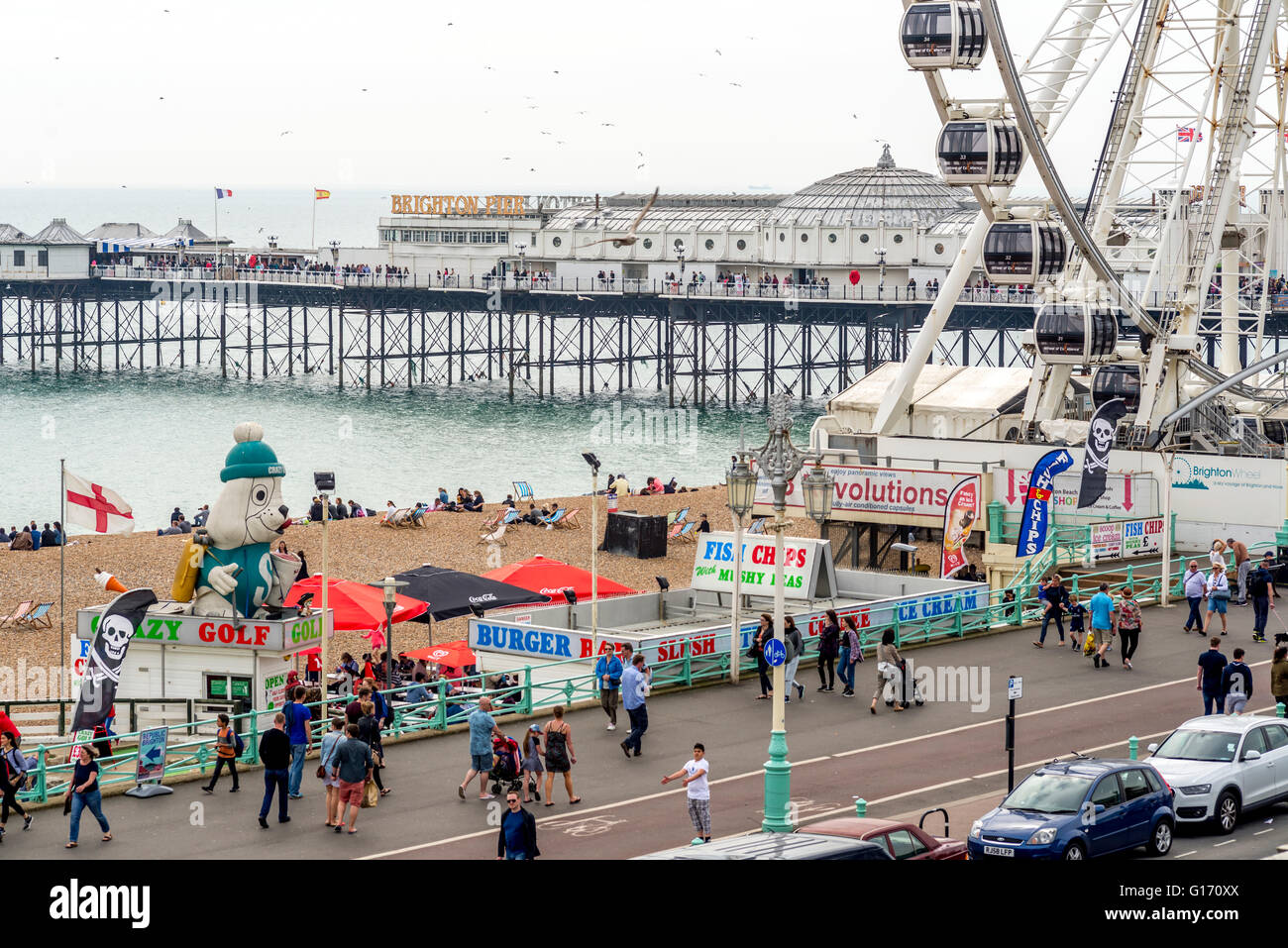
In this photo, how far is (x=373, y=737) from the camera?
61.7 ft

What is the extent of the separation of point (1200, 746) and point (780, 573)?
448 cm

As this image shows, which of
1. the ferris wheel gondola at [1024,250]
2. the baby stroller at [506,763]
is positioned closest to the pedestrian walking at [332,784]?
the baby stroller at [506,763]

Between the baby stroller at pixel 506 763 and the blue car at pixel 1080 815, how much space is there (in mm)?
4354

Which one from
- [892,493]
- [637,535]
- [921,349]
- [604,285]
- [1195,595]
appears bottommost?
[637,535]

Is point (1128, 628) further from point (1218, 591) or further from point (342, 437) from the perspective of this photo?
point (342, 437)

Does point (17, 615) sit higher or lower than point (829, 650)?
lower

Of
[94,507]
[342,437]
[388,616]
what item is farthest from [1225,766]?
[342,437]

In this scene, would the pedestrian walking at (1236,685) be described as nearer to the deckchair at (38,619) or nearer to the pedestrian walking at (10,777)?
the pedestrian walking at (10,777)

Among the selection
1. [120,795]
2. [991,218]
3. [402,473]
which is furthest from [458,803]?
[402,473]

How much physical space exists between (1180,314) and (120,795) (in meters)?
29.0

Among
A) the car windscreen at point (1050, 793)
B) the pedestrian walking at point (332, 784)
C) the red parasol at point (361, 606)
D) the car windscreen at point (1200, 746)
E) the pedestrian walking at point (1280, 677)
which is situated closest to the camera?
the car windscreen at point (1050, 793)

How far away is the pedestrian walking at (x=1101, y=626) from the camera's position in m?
25.8

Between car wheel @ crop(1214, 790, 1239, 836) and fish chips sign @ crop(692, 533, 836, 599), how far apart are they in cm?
1134

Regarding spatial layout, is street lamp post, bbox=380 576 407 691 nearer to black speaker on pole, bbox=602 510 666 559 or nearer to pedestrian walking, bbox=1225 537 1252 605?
pedestrian walking, bbox=1225 537 1252 605
